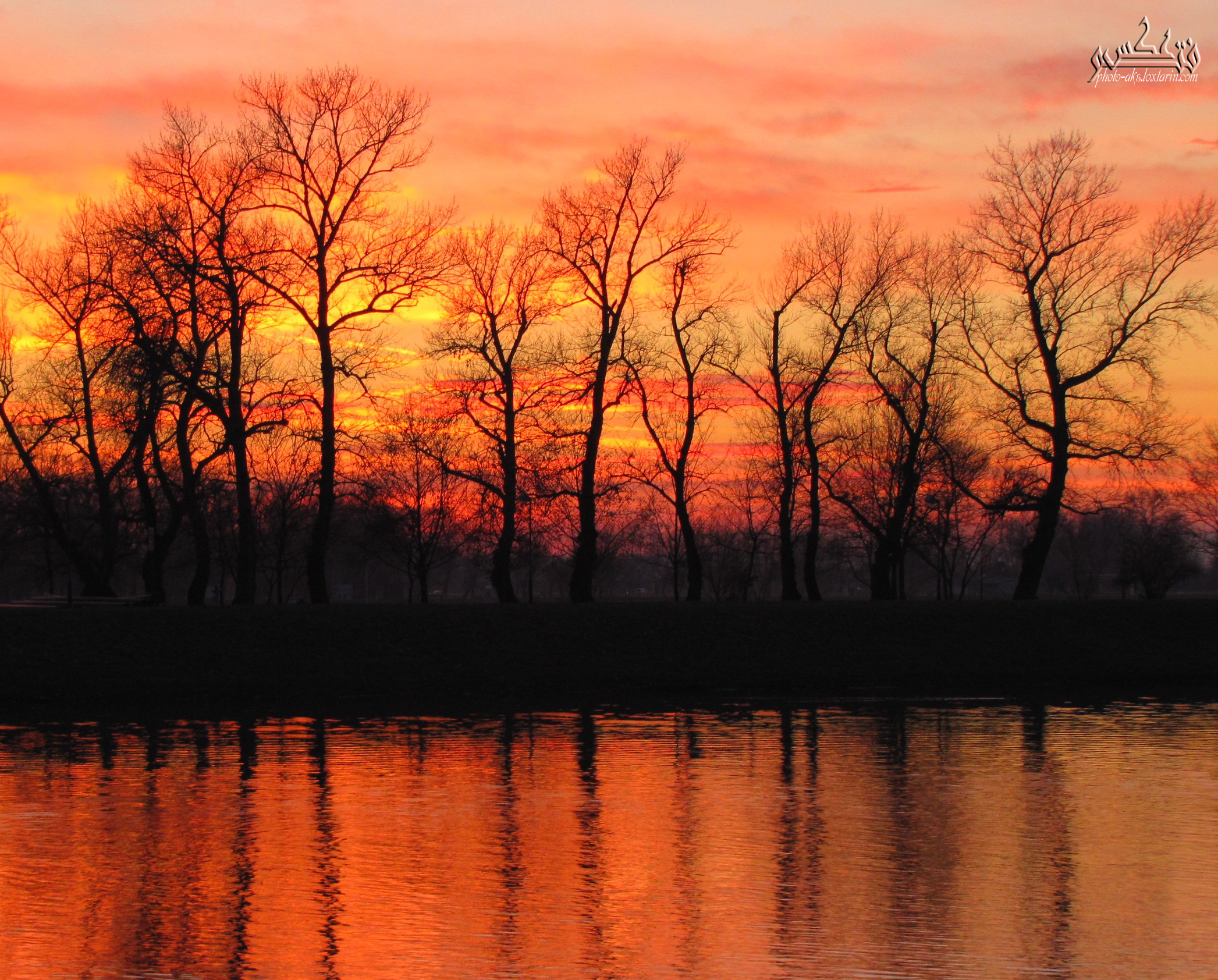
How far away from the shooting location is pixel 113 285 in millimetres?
39094

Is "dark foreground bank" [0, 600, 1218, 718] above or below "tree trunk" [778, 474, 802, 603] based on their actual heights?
below

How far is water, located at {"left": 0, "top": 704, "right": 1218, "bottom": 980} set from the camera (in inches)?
336

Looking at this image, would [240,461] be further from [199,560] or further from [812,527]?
[812,527]

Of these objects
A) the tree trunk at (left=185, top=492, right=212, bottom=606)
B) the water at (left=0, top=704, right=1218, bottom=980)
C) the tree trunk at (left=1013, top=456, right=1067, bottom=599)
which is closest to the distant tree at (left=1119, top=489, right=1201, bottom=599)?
Result: the tree trunk at (left=1013, top=456, right=1067, bottom=599)

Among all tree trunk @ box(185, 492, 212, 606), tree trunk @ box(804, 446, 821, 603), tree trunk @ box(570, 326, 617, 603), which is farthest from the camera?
tree trunk @ box(804, 446, 821, 603)

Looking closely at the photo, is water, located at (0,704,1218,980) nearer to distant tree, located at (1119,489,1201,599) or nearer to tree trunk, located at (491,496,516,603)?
tree trunk, located at (491,496,516,603)

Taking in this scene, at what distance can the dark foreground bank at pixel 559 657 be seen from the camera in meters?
27.5

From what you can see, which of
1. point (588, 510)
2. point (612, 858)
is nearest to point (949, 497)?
point (588, 510)

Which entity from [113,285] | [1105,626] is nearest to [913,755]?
[1105,626]

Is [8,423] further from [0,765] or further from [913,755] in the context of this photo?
[913,755]

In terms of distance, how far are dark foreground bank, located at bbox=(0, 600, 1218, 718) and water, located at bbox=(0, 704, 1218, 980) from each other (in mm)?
7871

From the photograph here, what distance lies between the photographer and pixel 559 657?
1231 inches

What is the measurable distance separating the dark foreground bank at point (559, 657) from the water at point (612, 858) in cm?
787

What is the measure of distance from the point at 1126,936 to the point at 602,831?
525 centimetres
